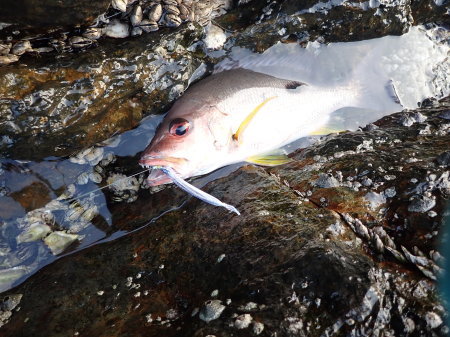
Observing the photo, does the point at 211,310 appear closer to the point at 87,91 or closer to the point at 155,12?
the point at 87,91

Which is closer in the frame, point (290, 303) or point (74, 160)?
point (290, 303)

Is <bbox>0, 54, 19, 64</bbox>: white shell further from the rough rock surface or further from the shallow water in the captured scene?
the rough rock surface

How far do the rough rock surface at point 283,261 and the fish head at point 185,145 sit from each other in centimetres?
28

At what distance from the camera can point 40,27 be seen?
8.86 feet

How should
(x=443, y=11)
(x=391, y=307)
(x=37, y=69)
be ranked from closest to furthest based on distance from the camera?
(x=391, y=307) < (x=37, y=69) < (x=443, y=11)

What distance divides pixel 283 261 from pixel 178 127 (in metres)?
1.44

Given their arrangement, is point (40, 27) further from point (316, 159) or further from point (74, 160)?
point (316, 159)

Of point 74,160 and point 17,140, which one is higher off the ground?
point 17,140

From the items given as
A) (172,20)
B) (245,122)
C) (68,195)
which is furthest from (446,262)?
(68,195)

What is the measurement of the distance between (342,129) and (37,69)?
287 centimetres

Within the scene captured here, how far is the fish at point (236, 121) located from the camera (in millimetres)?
3090

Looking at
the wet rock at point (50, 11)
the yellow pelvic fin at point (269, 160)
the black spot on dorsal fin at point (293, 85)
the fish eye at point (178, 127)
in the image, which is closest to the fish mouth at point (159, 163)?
the fish eye at point (178, 127)

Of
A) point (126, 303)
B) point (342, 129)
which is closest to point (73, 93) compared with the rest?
point (126, 303)

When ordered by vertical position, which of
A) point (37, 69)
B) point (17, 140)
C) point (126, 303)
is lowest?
point (126, 303)
